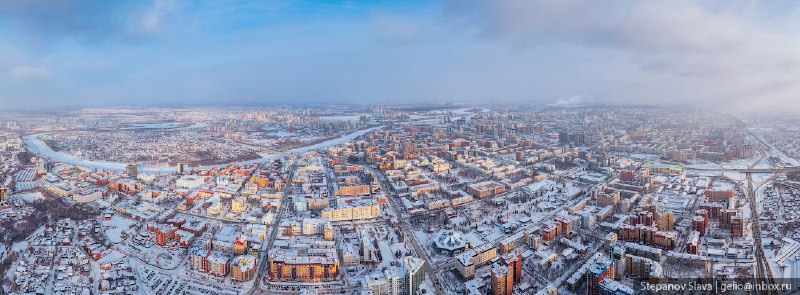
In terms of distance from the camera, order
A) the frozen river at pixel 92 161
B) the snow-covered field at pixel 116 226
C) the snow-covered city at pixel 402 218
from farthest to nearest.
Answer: the frozen river at pixel 92 161
the snow-covered field at pixel 116 226
the snow-covered city at pixel 402 218

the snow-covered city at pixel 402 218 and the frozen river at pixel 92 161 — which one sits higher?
the frozen river at pixel 92 161

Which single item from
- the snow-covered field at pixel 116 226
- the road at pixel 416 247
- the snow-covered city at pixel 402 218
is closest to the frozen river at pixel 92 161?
the snow-covered city at pixel 402 218

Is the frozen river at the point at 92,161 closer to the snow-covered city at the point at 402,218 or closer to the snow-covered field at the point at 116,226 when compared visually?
the snow-covered city at the point at 402,218

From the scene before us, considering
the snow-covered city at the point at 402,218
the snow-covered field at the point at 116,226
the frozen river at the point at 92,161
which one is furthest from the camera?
the frozen river at the point at 92,161

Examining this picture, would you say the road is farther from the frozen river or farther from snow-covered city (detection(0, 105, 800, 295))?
the frozen river

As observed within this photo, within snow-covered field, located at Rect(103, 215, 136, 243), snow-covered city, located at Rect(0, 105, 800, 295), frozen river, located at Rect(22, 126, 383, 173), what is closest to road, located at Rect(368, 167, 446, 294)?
snow-covered city, located at Rect(0, 105, 800, 295)

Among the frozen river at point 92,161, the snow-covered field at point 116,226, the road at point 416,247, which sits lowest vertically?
the road at point 416,247

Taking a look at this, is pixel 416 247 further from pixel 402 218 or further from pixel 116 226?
pixel 116 226

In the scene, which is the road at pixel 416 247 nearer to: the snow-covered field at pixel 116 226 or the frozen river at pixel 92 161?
the snow-covered field at pixel 116 226

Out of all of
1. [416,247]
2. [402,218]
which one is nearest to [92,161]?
[402,218]

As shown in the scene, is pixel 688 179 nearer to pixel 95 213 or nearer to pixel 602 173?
pixel 602 173

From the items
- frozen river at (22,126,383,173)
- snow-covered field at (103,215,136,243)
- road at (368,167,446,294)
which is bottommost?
road at (368,167,446,294)

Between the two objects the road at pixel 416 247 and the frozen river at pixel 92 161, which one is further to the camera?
the frozen river at pixel 92 161
